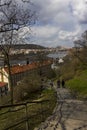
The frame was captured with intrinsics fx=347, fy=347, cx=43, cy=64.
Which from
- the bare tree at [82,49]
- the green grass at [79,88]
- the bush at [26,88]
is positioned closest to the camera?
the green grass at [79,88]

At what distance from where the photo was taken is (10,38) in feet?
114

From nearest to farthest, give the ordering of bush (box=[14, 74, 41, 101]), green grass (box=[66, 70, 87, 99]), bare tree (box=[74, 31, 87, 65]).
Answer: green grass (box=[66, 70, 87, 99]) → bush (box=[14, 74, 41, 101]) → bare tree (box=[74, 31, 87, 65])

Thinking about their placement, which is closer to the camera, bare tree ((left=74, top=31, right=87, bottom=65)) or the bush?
the bush

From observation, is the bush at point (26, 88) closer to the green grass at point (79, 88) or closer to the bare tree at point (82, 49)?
the green grass at point (79, 88)

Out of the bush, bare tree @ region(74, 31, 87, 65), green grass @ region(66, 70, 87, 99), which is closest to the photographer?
green grass @ region(66, 70, 87, 99)

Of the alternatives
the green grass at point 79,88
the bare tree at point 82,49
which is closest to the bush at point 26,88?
the green grass at point 79,88

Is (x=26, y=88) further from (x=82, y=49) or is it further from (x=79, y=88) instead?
(x=82, y=49)

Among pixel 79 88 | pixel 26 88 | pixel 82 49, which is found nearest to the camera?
pixel 79 88

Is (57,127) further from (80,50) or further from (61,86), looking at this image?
(80,50)

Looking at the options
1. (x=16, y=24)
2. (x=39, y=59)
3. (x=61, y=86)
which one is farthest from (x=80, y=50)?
(x=16, y=24)

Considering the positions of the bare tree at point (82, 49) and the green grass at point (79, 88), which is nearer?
the green grass at point (79, 88)

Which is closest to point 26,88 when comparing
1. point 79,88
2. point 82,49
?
point 79,88

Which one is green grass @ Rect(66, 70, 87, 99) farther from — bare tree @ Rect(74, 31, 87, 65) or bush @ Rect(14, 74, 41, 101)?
bare tree @ Rect(74, 31, 87, 65)

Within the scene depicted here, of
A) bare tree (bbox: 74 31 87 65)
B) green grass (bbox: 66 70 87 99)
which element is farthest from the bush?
bare tree (bbox: 74 31 87 65)
